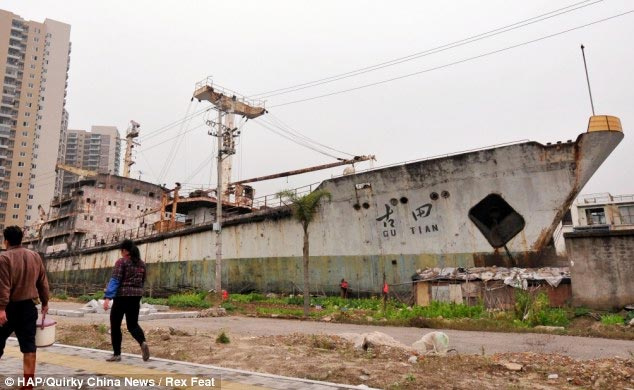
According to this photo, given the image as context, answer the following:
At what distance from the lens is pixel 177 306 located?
18.2 m

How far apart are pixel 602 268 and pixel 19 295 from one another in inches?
545

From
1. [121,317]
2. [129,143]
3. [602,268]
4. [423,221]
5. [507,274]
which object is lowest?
[121,317]

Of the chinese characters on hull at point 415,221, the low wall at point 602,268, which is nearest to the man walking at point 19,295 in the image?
the low wall at point 602,268

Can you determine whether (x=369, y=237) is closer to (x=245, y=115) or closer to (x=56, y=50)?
(x=245, y=115)

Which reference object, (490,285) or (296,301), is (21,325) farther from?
(296,301)

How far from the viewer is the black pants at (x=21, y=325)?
145 inches

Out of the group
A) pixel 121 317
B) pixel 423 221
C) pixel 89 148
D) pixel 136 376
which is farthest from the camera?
pixel 89 148

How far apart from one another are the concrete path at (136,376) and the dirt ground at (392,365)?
0.45 meters

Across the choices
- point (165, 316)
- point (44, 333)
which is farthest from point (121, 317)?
point (165, 316)

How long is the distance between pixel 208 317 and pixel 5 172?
239 ft

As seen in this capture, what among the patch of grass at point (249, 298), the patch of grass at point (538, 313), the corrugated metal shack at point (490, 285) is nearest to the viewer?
the patch of grass at point (538, 313)

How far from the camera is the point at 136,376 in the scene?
4035 millimetres

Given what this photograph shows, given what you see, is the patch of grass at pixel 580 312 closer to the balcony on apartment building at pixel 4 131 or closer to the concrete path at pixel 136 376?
the concrete path at pixel 136 376

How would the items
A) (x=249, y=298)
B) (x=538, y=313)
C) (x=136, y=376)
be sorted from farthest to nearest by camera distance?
(x=249, y=298)
(x=538, y=313)
(x=136, y=376)
